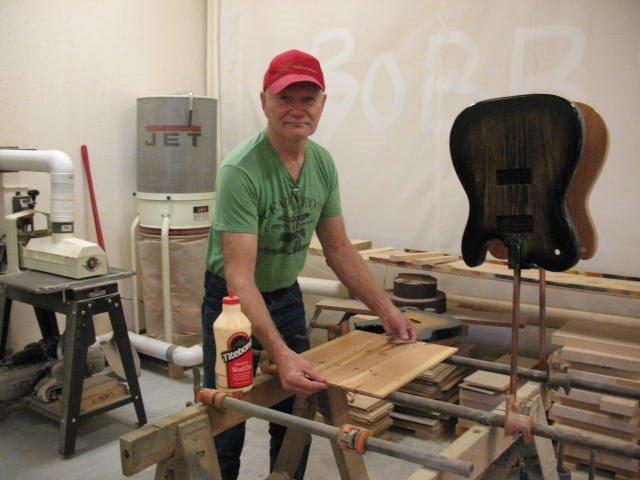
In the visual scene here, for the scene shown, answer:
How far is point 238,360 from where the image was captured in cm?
146

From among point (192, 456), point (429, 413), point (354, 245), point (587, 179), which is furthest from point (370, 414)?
point (587, 179)

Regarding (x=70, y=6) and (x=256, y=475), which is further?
(x=70, y=6)

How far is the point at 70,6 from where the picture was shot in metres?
3.83

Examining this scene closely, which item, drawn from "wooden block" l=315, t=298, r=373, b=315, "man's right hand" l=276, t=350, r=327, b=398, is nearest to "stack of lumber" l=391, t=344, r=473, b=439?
"wooden block" l=315, t=298, r=373, b=315

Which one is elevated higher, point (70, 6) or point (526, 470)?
point (70, 6)

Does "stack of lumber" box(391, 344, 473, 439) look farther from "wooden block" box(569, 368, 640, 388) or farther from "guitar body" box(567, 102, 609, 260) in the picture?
"guitar body" box(567, 102, 609, 260)

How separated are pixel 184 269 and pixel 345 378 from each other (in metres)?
2.55

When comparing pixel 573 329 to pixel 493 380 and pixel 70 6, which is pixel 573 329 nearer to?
pixel 493 380

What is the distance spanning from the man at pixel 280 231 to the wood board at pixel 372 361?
0.07m

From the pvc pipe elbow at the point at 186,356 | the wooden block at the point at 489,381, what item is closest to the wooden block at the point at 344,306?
the wooden block at the point at 489,381

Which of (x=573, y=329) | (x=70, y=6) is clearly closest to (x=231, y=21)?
(x=70, y=6)

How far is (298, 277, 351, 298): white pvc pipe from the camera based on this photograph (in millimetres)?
3758

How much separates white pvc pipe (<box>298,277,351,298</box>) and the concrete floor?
912 mm

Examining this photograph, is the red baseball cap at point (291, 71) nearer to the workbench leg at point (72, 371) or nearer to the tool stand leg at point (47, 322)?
the workbench leg at point (72, 371)
